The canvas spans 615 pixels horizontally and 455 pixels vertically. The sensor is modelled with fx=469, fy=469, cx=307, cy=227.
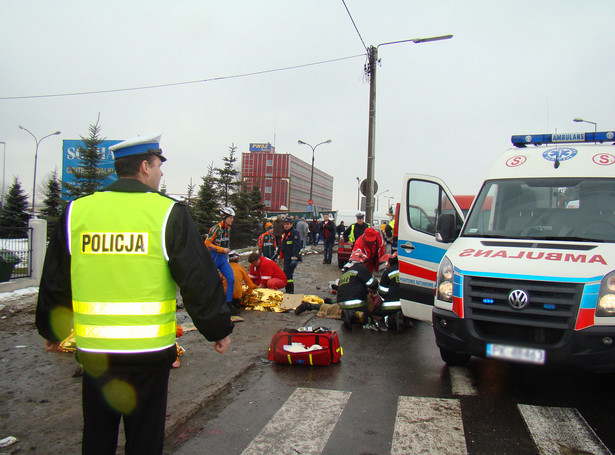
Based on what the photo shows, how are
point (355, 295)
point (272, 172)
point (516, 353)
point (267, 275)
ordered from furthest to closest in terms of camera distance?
point (272, 172)
point (267, 275)
point (355, 295)
point (516, 353)

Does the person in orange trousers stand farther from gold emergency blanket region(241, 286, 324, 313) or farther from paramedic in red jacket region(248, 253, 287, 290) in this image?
paramedic in red jacket region(248, 253, 287, 290)

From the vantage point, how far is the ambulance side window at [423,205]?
657 centimetres

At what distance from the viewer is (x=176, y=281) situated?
225 centimetres

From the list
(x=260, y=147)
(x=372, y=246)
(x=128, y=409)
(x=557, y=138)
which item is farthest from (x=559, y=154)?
(x=260, y=147)

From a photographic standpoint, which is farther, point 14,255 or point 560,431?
point 14,255

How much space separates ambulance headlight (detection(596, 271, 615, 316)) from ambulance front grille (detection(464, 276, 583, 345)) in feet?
0.55

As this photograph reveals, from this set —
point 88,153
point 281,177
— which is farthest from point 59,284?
point 281,177

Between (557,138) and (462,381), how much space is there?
3.71 meters

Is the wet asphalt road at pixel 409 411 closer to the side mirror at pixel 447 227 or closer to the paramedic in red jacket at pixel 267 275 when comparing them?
the side mirror at pixel 447 227

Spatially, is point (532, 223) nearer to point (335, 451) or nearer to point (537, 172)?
point (537, 172)

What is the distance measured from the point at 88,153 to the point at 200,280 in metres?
22.7

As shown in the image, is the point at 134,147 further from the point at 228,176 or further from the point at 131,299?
the point at 228,176

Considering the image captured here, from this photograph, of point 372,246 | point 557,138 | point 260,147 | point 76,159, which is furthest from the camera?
point 260,147

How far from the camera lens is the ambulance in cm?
407
